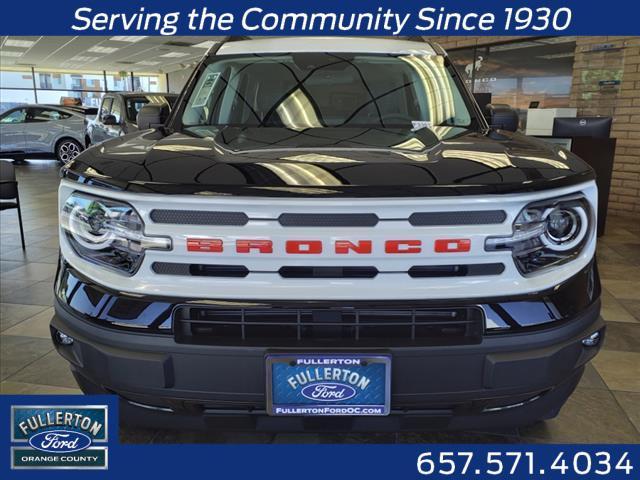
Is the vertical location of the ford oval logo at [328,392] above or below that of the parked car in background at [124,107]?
below

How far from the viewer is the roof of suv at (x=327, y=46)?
8.40ft

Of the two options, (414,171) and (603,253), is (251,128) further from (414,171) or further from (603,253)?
(603,253)

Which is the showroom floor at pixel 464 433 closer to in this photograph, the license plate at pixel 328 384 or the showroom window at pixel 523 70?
the license plate at pixel 328 384

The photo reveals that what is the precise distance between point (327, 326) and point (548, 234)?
24.8 inches

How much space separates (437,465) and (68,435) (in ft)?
3.95

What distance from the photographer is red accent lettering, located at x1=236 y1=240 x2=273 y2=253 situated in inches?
52.9

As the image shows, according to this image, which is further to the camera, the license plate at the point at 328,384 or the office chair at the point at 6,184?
the office chair at the point at 6,184

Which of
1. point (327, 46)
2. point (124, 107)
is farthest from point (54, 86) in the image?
point (327, 46)

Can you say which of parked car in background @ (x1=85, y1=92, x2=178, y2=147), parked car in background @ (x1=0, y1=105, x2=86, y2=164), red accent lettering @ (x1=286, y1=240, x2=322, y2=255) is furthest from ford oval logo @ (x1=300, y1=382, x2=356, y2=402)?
parked car in background @ (x1=0, y1=105, x2=86, y2=164)

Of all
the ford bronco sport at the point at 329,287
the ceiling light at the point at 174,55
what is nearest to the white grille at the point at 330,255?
the ford bronco sport at the point at 329,287

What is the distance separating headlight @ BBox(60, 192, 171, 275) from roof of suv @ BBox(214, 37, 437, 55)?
4.54 ft

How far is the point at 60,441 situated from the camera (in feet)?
5.49

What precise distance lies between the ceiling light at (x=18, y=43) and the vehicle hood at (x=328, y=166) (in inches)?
698

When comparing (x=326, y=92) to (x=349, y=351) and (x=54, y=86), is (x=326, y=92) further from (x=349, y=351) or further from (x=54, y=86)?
(x=54, y=86)
